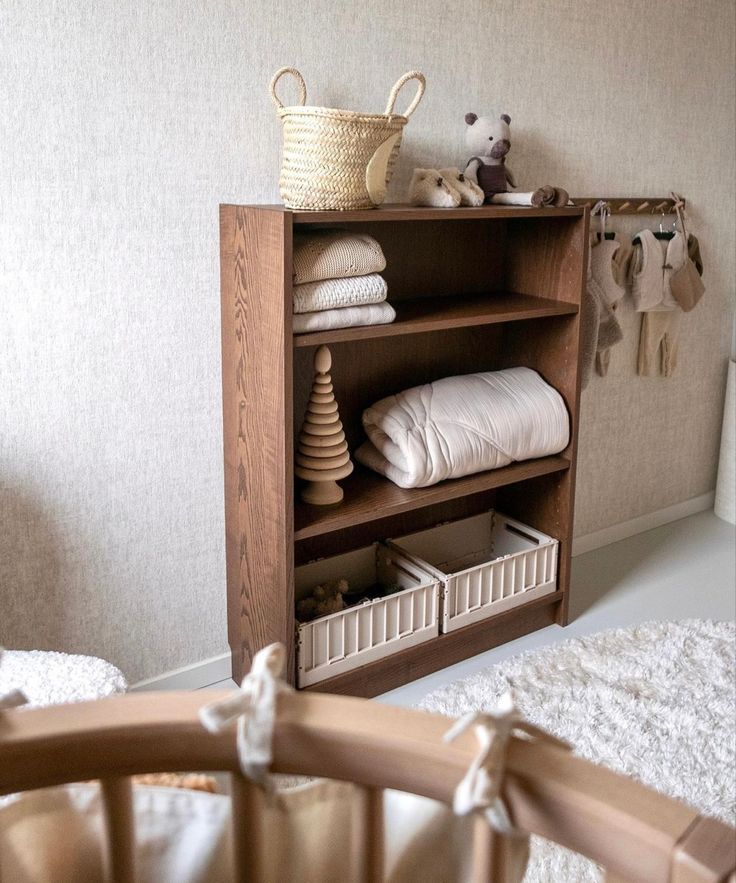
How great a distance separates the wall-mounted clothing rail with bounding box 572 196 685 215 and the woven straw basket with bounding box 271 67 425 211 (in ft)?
2.96

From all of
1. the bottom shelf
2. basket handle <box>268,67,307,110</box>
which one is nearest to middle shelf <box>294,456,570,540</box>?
the bottom shelf

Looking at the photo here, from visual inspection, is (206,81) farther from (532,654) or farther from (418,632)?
(532,654)

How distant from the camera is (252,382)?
1.98 m

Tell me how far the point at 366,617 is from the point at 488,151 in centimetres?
114

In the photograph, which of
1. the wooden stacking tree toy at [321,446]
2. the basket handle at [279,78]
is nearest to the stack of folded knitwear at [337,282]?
the wooden stacking tree toy at [321,446]

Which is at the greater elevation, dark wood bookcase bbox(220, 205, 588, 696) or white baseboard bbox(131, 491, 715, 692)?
dark wood bookcase bbox(220, 205, 588, 696)

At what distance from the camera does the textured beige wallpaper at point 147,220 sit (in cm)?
177

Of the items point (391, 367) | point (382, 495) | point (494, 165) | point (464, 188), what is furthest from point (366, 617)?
point (494, 165)

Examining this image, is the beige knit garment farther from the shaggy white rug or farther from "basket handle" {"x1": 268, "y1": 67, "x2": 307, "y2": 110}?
the shaggy white rug

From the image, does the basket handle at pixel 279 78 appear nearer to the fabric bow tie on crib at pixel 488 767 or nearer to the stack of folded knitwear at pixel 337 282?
the stack of folded knitwear at pixel 337 282

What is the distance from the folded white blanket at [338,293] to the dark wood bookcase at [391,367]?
59mm

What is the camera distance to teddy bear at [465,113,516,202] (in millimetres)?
2244

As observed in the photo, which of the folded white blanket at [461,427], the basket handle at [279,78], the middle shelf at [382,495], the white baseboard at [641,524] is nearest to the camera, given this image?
the basket handle at [279,78]

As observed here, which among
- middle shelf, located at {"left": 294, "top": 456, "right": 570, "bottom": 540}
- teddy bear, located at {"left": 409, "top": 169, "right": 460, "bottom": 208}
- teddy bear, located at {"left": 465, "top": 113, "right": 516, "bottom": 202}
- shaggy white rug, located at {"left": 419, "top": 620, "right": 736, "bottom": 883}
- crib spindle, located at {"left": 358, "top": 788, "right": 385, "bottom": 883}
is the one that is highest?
teddy bear, located at {"left": 465, "top": 113, "right": 516, "bottom": 202}
